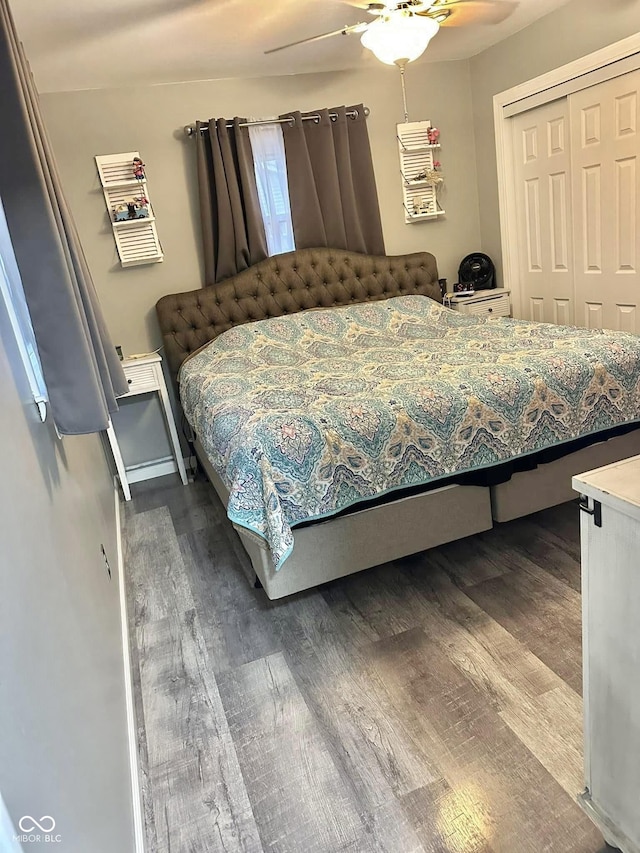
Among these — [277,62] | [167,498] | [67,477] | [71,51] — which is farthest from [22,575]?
[277,62]

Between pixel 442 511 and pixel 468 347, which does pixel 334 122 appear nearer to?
pixel 468 347

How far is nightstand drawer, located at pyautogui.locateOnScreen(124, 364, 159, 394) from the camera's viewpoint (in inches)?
138

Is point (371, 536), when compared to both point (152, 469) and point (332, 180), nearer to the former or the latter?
point (152, 469)

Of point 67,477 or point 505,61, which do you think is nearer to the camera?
point 67,477

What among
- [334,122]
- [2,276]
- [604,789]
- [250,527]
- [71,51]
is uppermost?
[71,51]

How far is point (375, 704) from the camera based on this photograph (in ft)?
5.64

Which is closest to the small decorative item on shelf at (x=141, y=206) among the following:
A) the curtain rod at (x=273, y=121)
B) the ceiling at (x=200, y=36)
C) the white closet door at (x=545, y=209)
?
the curtain rod at (x=273, y=121)

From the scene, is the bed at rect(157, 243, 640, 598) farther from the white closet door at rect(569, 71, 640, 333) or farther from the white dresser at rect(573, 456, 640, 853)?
the white dresser at rect(573, 456, 640, 853)

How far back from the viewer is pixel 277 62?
138 inches

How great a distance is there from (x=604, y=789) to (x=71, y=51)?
3617 mm

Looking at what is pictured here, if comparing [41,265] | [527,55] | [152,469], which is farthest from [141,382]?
[527,55]

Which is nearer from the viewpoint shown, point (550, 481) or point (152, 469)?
point (550, 481)

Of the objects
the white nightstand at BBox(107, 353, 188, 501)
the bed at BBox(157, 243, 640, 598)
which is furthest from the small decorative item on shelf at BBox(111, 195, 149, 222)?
the bed at BBox(157, 243, 640, 598)

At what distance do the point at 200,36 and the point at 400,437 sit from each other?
2.38m
